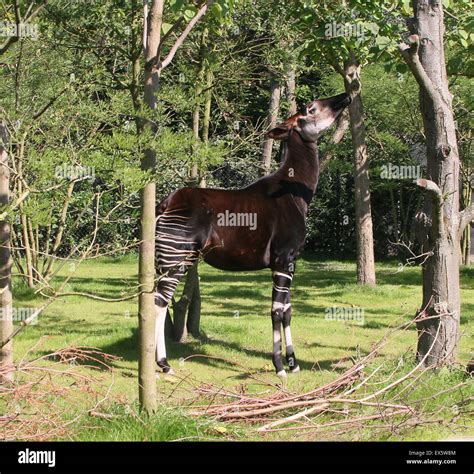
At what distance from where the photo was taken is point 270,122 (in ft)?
44.4

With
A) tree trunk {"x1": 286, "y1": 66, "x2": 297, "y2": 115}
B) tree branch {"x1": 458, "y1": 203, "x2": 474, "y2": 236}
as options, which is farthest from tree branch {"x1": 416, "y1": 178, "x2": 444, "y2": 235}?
tree trunk {"x1": 286, "y1": 66, "x2": 297, "y2": 115}

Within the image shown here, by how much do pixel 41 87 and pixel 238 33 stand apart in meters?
3.96

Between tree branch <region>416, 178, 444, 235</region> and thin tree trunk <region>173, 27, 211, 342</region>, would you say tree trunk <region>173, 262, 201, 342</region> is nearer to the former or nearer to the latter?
thin tree trunk <region>173, 27, 211, 342</region>

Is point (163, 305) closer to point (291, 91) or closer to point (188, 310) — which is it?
point (188, 310)

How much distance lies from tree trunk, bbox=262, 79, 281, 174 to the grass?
2.66m

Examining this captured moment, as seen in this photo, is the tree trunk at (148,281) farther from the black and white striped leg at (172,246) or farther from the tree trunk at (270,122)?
the tree trunk at (270,122)

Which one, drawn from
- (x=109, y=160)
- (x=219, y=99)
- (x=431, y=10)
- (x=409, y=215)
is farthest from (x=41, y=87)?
(x=409, y=215)

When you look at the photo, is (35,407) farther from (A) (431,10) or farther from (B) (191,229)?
(A) (431,10)

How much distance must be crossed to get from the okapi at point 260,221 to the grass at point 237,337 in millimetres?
946

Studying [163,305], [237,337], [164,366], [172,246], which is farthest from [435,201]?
[237,337]

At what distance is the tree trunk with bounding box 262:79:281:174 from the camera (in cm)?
1343

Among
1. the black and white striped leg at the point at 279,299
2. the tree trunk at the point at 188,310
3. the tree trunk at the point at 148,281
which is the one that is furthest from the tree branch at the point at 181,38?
the tree trunk at the point at 188,310
